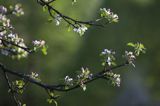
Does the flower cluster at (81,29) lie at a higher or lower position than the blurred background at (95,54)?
lower

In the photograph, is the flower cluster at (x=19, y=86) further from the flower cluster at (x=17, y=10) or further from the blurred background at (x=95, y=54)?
the blurred background at (x=95, y=54)

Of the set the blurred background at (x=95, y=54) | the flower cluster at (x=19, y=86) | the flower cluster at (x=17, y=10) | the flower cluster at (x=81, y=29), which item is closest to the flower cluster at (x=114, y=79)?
the flower cluster at (x=81, y=29)

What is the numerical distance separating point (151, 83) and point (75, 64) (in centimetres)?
457

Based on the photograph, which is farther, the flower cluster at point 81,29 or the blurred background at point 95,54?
the blurred background at point 95,54

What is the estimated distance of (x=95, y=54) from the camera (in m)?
33.3

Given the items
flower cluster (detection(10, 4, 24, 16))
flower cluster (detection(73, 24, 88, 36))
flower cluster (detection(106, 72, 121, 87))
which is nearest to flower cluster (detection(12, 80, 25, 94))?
flower cluster (detection(73, 24, 88, 36))

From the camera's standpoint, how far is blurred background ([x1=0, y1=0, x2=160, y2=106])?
107 feet

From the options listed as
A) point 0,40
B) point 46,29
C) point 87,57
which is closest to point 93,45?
point 87,57

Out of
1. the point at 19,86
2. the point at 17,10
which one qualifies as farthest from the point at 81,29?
the point at 17,10

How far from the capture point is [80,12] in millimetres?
36375

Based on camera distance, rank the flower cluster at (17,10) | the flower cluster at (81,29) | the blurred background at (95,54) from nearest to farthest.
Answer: the flower cluster at (81,29), the flower cluster at (17,10), the blurred background at (95,54)

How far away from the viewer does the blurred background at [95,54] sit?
32.6 m

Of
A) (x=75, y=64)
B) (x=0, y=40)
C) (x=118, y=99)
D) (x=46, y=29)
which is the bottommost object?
(x=0, y=40)

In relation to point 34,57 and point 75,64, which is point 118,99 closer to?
point 75,64
